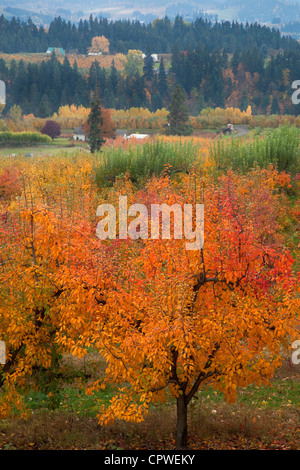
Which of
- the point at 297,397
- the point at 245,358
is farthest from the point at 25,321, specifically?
the point at 297,397

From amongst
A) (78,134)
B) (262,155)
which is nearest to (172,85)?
(78,134)

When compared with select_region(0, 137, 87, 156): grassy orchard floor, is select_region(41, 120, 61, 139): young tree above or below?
above

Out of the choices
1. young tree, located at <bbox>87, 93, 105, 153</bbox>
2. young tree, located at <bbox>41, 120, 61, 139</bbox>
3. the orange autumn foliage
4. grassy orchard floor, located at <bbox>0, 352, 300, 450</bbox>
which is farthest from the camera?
young tree, located at <bbox>41, 120, 61, 139</bbox>

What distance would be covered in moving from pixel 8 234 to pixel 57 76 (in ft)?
511

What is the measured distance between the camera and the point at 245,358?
11.8 meters

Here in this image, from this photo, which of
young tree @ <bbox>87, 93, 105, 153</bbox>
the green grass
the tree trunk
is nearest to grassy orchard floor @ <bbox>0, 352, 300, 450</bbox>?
the green grass

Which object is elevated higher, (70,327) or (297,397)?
(70,327)

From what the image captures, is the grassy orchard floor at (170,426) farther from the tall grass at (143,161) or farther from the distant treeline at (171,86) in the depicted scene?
the distant treeline at (171,86)
